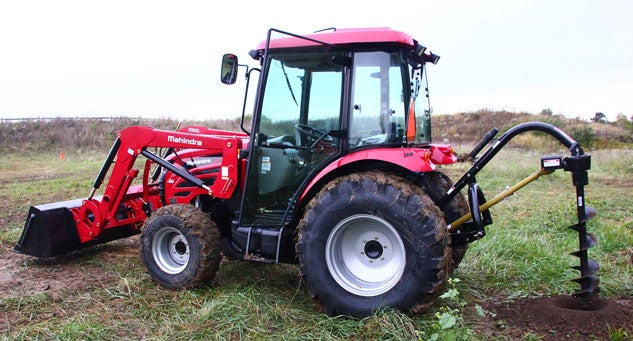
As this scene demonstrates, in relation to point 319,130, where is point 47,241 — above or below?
below

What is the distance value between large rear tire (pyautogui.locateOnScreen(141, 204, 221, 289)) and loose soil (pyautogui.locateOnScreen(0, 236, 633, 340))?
54 centimetres

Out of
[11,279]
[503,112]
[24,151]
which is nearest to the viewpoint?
[11,279]

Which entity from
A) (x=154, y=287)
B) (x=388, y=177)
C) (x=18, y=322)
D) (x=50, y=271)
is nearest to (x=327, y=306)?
(x=388, y=177)

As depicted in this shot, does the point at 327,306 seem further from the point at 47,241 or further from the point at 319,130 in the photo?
the point at 47,241

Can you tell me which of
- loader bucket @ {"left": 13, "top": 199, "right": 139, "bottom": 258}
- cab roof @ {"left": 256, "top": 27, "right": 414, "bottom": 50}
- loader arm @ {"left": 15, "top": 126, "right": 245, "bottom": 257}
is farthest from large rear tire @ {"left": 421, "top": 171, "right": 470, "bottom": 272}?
loader bucket @ {"left": 13, "top": 199, "right": 139, "bottom": 258}

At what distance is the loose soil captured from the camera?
367 centimetres

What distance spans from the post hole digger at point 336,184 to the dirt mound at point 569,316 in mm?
177

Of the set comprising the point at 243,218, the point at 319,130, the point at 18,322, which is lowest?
the point at 18,322

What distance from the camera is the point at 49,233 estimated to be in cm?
553

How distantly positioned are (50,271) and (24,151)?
22717mm

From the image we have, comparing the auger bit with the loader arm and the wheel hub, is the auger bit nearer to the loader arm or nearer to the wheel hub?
the wheel hub

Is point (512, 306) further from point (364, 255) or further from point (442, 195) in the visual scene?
point (364, 255)

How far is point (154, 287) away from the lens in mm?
4836

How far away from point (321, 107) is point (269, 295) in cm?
170
